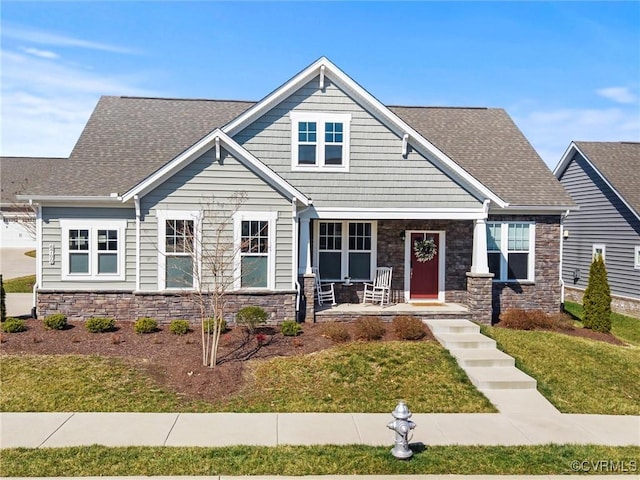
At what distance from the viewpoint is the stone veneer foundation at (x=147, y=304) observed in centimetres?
1315

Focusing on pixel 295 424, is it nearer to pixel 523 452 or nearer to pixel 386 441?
pixel 386 441

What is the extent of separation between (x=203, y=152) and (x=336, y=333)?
18.3 feet

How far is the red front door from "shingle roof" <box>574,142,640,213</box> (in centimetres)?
878

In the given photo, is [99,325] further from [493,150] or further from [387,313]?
[493,150]

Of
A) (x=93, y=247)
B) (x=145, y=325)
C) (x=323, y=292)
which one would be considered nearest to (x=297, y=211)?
(x=323, y=292)

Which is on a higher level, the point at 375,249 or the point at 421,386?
the point at 375,249

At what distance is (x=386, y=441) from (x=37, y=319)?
10496 mm

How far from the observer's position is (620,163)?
70.1 ft

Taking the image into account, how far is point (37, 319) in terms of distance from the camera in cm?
1352

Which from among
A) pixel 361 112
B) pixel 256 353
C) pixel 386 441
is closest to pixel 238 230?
pixel 256 353

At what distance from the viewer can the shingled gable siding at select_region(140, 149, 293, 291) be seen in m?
13.1

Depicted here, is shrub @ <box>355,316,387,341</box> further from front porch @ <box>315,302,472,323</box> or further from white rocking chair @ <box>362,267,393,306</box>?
white rocking chair @ <box>362,267,393,306</box>

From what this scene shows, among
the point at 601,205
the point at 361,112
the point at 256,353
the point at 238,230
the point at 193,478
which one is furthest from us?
the point at 601,205

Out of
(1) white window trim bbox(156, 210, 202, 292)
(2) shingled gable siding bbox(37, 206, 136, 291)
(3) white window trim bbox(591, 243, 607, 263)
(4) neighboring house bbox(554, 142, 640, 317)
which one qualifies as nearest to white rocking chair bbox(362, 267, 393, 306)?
(1) white window trim bbox(156, 210, 202, 292)
